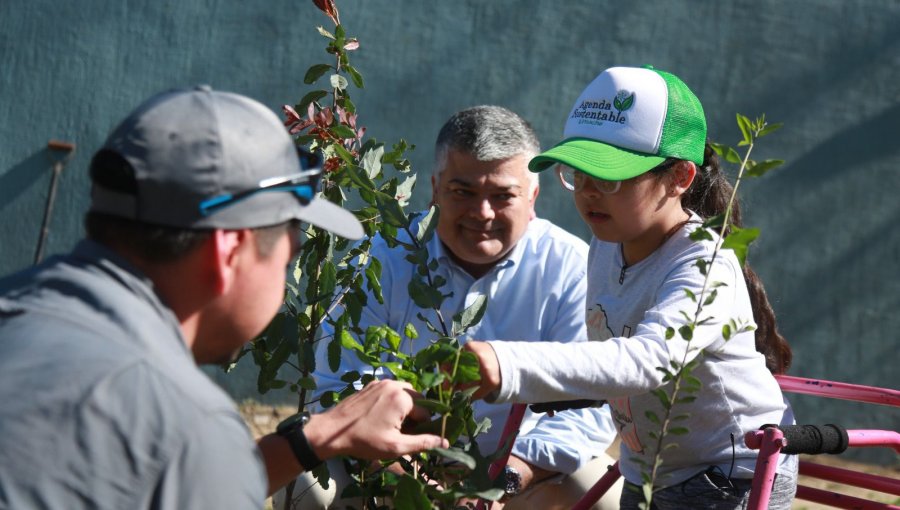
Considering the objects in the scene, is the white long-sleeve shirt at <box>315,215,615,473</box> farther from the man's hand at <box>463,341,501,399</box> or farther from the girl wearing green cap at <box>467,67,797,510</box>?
the man's hand at <box>463,341,501,399</box>

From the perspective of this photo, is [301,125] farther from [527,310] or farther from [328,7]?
[527,310]

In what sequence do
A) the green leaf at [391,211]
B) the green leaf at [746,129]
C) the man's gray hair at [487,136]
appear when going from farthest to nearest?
the man's gray hair at [487,136]
the green leaf at [391,211]
the green leaf at [746,129]

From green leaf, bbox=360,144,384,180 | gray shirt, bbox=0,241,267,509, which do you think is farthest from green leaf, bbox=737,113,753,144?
gray shirt, bbox=0,241,267,509

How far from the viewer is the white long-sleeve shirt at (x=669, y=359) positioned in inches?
87.3

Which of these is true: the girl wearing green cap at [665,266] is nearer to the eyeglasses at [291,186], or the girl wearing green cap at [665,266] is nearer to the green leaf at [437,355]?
the green leaf at [437,355]

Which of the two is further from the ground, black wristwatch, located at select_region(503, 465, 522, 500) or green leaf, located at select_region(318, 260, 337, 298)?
green leaf, located at select_region(318, 260, 337, 298)

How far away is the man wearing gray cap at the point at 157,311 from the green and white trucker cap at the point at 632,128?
990 mm

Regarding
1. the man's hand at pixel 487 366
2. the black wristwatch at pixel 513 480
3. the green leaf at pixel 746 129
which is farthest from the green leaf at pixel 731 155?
the black wristwatch at pixel 513 480

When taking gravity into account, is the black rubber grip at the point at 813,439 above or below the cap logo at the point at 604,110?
below

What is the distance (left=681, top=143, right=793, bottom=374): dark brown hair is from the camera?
302cm

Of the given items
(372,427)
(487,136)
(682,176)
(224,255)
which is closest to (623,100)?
(682,176)

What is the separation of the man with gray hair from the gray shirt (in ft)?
6.80

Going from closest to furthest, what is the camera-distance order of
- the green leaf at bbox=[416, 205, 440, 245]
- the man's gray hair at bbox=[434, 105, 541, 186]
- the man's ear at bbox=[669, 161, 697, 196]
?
the green leaf at bbox=[416, 205, 440, 245] < the man's ear at bbox=[669, 161, 697, 196] < the man's gray hair at bbox=[434, 105, 541, 186]

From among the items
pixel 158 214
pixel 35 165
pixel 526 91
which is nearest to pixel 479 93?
pixel 526 91
